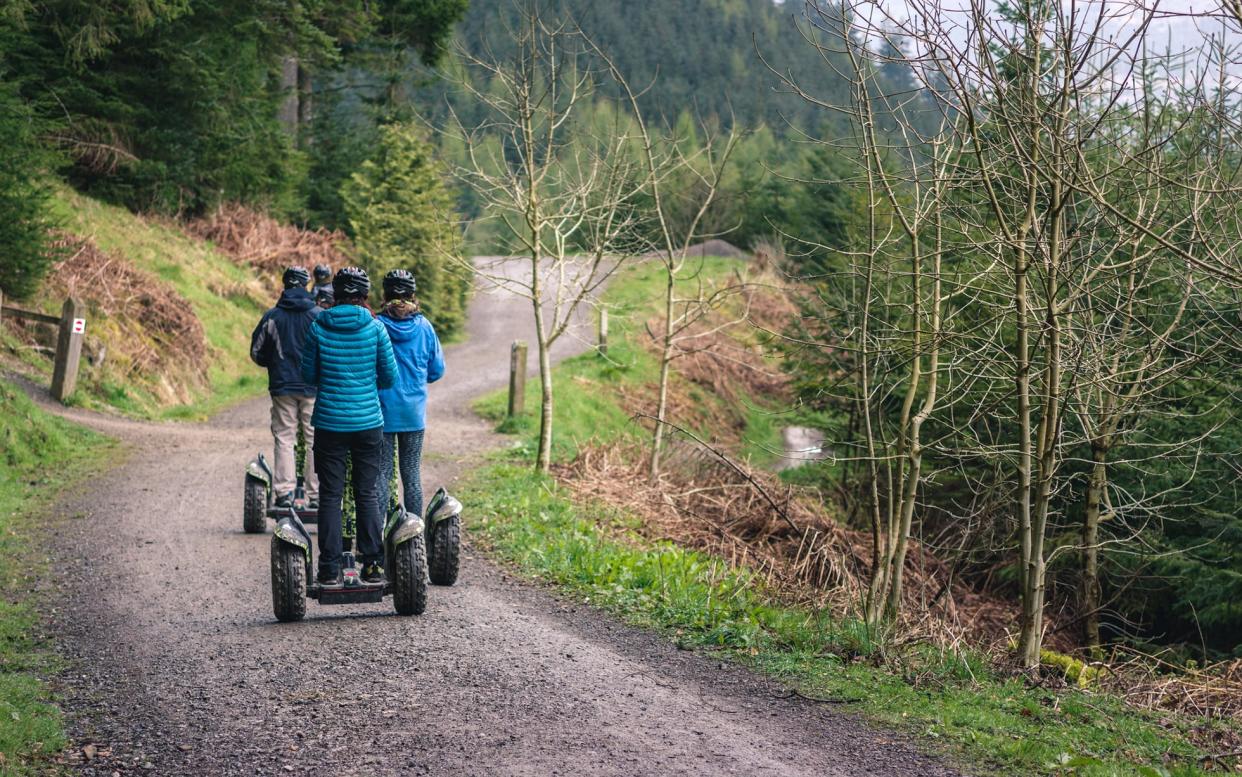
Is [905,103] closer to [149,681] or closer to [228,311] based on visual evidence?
[149,681]

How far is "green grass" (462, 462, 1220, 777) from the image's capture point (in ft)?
18.0

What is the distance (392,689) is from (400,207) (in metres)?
25.7

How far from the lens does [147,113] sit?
83.0 ft

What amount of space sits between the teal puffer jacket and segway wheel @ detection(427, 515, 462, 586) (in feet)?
4.58

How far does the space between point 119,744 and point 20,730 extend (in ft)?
1.44

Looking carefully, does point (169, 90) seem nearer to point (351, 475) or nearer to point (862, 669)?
point (351, 475)

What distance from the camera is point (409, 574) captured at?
7.45 meters

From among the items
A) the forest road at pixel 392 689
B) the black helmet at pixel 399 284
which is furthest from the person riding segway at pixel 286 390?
the black helmet at pixel 399 284

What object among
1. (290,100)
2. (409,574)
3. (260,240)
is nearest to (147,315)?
(260,240)

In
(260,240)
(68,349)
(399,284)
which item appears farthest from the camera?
(260,240)

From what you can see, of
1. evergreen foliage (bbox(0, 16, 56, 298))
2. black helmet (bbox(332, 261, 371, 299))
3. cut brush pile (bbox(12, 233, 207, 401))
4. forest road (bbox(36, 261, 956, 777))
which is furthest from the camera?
cut brush pile (bbox(12, 233, 207, 401))

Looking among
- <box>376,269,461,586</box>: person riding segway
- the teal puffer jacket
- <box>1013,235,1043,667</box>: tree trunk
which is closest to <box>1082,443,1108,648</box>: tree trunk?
<box>1013,235,1043,667</box>: tree trunk

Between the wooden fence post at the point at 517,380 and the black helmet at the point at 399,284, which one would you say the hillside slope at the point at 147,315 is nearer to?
the wooden fence post at the point at 517,380

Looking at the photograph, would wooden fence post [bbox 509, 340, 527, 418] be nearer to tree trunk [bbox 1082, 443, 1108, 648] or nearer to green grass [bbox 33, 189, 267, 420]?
green grass [bbox 33, 189, 267, 420]
